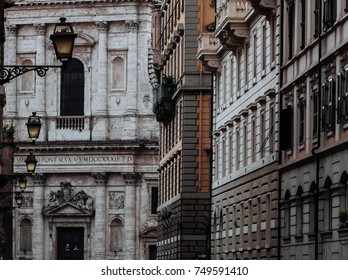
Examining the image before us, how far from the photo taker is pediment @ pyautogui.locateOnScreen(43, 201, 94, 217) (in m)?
112

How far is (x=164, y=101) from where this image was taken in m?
84.2

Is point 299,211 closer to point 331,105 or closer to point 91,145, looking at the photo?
point 331,105

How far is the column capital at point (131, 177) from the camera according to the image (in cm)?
11031

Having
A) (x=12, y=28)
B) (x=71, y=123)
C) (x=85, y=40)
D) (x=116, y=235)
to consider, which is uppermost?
(x=12, y=28)

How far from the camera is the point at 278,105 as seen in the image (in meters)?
49.4

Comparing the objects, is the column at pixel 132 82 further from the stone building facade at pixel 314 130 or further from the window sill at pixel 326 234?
the window sill at pixel 326 234

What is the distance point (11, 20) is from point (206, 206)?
40527 mm

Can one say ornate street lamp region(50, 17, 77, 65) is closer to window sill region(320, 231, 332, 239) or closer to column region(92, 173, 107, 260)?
window sill region(320, 231, 332, 239)

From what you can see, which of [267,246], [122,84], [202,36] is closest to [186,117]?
[202,36]

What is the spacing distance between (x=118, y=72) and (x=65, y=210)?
942cm

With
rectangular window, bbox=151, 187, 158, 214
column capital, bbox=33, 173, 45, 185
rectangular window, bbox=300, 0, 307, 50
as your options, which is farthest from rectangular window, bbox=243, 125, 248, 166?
column capital, bbox=33, 173, 45, 185

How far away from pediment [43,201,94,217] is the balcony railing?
5.00 m

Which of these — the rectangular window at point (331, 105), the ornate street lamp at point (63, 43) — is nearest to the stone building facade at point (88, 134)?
the rectangular window at point (331, 105)

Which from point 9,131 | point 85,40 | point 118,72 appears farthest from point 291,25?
point 85,40
